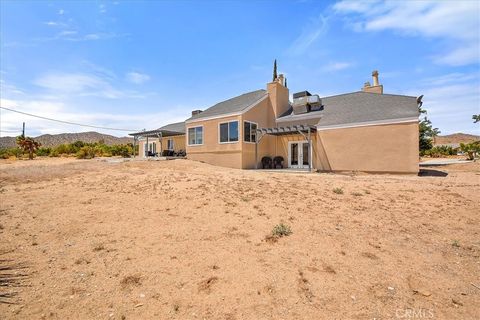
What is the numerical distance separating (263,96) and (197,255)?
17378 mm

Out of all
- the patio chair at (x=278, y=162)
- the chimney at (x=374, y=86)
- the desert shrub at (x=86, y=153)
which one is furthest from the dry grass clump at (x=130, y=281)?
the desert shrub at (x=86, y=153)

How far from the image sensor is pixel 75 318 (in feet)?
9.15

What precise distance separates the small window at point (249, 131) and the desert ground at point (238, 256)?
10.6m

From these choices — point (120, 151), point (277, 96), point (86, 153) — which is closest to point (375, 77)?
point (277, 96)

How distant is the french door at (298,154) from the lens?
1809 centimetres

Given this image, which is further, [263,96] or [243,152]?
[263,96]

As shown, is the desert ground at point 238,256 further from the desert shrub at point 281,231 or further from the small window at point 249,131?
the small window at point 249,131

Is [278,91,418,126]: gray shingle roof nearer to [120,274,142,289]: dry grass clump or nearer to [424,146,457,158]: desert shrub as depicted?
[120,274,142,289]: dry grass clump

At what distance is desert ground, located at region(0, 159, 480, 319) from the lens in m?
3.04

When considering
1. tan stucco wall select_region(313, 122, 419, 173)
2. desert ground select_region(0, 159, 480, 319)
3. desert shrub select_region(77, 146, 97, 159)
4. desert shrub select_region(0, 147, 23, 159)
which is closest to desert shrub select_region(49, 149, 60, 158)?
desert shrub select_region(0, 147, 23, 159)

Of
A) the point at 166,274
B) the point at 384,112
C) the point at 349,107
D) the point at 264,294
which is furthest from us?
the point at 349,107

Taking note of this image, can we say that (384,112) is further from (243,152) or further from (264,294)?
(264,294)

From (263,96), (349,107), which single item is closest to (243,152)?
(263,96)

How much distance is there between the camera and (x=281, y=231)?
519cm
